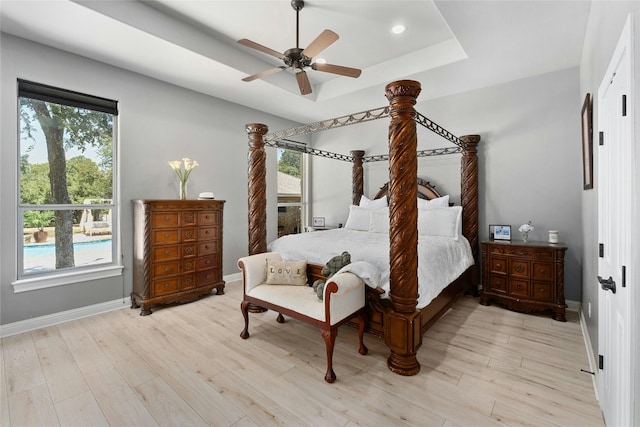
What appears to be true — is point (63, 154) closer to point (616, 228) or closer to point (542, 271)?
point (616, 228)

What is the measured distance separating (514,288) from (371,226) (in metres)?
1.94

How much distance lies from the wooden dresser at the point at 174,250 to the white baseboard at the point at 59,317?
7.8 inches

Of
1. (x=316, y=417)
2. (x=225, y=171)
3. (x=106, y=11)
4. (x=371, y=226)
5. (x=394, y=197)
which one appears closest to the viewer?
(x=316, y=417)

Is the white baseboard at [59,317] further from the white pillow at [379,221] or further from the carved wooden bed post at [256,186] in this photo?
the white pillow at [379,221]

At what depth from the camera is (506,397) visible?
1.90 meters

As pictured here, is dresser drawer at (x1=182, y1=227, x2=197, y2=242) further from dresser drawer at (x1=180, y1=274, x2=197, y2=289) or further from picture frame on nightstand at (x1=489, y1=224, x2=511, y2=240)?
picture frame on nightstand at (x1=489, y1=224, x2=511, y2=240)

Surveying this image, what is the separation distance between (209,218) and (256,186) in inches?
41.6

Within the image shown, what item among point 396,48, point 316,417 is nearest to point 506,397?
point 316,417

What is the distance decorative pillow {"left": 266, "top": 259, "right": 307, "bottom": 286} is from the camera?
286 cm

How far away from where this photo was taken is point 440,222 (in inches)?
145

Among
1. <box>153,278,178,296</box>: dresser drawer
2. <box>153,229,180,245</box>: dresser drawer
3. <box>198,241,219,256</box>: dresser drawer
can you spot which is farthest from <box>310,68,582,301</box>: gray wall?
<box>153,278,178,296</box>: dresser drawer

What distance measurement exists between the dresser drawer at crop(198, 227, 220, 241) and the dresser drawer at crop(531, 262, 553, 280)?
410 cm

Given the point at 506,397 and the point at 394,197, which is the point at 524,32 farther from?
the point at 506,397

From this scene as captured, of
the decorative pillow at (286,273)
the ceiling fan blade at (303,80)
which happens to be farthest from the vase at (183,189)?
the ceiling fan blade at (303,80)
